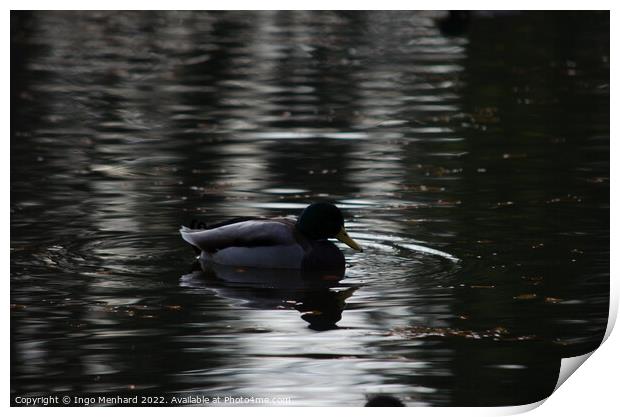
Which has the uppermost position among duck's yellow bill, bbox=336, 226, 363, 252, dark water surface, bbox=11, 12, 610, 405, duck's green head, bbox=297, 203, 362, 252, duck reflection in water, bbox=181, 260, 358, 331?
duck's green head, bbox=297, 203, 362, 252

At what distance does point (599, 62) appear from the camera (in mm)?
24469

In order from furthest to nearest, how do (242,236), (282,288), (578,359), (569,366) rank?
(242,236)
(282,288)
(578,359)
(569,366)

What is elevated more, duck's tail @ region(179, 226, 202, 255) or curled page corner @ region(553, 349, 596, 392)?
duck's tail @ region(179, 226, 202, 255)

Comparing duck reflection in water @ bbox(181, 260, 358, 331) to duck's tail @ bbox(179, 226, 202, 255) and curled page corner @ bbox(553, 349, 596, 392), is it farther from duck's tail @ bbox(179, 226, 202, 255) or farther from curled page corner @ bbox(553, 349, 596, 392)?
curled page corner @ bbox(553, 349, 596, 392)

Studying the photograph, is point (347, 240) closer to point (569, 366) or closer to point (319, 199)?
point (319, 199)

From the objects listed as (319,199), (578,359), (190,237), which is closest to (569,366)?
(578,359)

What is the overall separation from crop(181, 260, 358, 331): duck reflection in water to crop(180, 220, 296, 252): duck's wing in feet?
0.61

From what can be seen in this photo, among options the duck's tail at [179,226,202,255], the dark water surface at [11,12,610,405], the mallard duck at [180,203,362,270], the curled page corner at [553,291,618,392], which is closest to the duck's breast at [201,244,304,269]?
the mallard duck at [180,203,362,270]

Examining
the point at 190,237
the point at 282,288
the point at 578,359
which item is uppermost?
→ the point at 190,237

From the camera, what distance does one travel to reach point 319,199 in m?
15.0

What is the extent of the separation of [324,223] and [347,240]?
0.81 ft

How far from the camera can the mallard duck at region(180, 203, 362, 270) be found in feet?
41.2

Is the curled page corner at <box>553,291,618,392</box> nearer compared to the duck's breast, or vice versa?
the curled page corner at <box>553,291,618,392</box>
